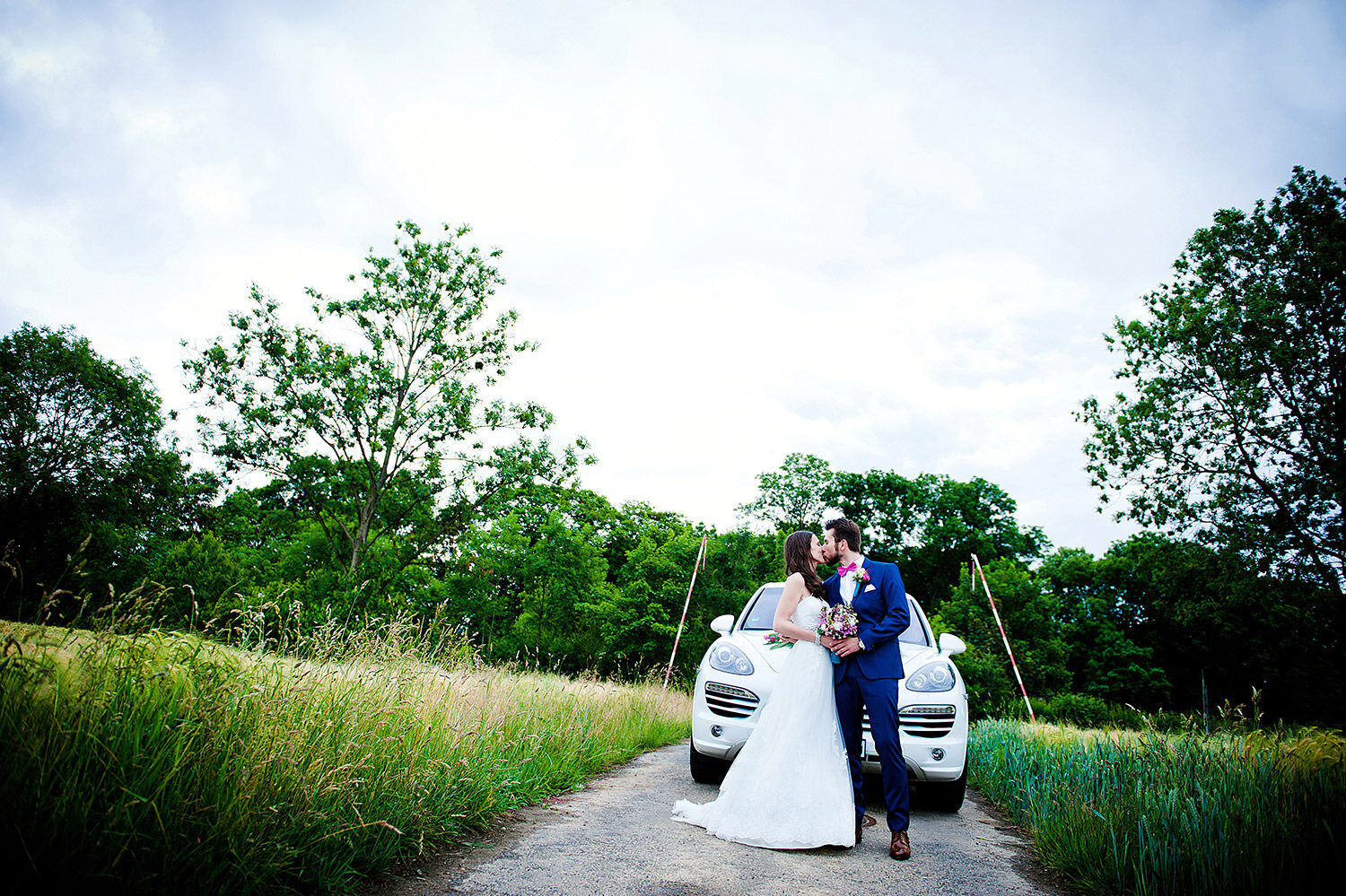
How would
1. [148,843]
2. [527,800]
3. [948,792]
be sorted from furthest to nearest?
[948,792]
[527,800]
[148,843]

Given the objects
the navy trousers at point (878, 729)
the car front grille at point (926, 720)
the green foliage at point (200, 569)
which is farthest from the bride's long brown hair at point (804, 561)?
the green foliage at point (200, 569)

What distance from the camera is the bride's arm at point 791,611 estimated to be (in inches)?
170

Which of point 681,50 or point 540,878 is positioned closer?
point 540,878

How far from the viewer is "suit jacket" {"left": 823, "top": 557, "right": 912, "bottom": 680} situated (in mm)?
3977

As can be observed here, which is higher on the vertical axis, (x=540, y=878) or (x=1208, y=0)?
(x=1208, y=0)

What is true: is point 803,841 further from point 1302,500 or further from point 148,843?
point 1302,500

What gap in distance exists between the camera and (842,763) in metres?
3.99

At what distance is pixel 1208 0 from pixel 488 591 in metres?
20.2

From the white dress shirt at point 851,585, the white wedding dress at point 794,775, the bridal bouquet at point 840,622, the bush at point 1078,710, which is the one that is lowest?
the bush at point 1078,710

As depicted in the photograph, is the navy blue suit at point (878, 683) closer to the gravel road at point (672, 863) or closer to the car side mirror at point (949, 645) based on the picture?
the gravel road at point (672, 863)

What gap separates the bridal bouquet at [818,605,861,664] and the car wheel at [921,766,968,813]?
1.78m

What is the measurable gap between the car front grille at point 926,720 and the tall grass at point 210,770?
2960 mm

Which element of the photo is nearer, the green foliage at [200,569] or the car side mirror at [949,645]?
the car side mirror at [949,645]

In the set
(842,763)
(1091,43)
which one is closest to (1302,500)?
(1091,43)
